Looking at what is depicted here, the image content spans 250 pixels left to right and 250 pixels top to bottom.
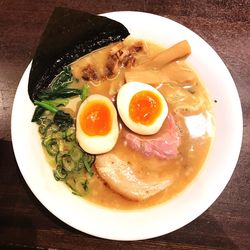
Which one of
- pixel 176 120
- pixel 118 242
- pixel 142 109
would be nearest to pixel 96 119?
pixel 142 109

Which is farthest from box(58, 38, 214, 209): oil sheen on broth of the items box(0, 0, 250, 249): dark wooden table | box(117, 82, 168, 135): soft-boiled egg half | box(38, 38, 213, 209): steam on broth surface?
box(0, 0, 250, 249): dark wooden table

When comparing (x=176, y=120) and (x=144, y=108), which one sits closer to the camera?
(x=144, y=108)

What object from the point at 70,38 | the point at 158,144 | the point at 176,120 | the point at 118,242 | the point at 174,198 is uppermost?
the point at 70,38

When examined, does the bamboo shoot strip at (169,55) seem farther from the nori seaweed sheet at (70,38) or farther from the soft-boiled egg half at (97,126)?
the soft-boiled egg half at (97,126)

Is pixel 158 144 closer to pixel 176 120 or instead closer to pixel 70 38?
pixel 176 120

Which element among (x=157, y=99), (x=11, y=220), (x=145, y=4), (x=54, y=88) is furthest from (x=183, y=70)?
(x=11, y=220)

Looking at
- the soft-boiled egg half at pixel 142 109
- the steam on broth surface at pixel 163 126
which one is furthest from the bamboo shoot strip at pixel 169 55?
the soft-boiled egg half at pixel 142 109

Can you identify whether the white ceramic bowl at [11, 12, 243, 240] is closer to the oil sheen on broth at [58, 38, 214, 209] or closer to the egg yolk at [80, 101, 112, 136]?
the oil sheen on broth at [58, 38, 214, 209]
